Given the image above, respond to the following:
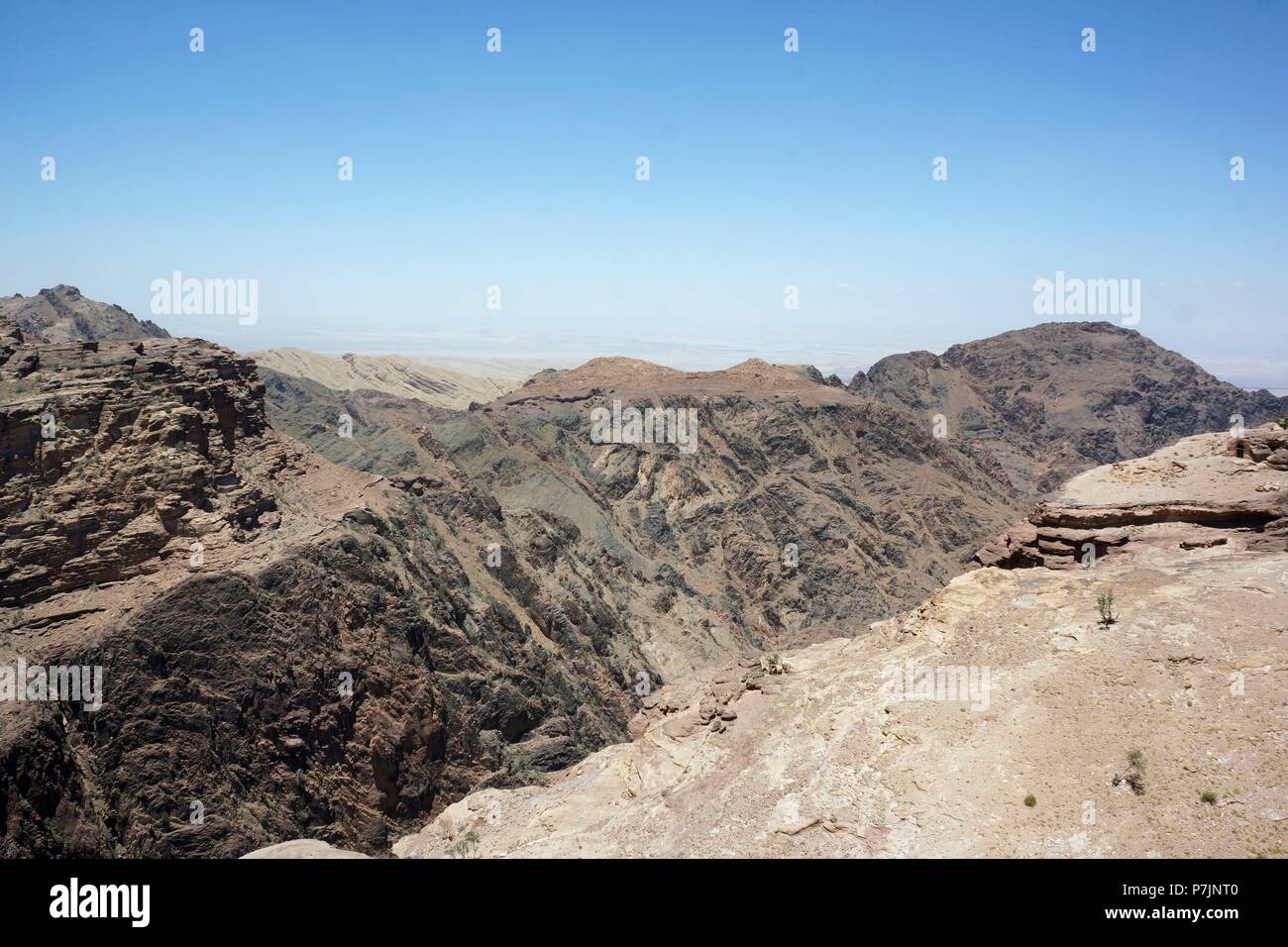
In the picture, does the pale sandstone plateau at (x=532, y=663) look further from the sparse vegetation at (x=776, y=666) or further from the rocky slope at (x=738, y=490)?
the rocky slope at (x=738, y=490)

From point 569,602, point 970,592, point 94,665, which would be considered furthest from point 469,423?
point 970,592

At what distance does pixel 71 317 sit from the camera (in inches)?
3398

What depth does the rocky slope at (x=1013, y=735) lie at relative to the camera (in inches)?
543

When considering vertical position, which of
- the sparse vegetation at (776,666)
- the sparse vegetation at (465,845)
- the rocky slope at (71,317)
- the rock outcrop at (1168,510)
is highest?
the rocky slope at (71,317)

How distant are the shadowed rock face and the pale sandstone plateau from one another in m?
67.8

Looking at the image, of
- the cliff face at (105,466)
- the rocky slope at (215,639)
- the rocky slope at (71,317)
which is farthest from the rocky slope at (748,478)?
the cliff face at (105,466)

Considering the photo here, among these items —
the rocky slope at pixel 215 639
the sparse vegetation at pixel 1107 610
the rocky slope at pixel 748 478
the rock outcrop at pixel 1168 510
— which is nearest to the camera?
the sparse vegetation at pixel 1107 610

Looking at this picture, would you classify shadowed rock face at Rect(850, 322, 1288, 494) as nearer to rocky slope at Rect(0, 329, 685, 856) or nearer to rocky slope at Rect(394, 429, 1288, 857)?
rocky slope at Rect(0, 329, 685, 856)

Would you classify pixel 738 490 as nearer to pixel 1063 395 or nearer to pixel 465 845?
pixel 465 845

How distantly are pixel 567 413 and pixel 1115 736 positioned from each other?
7052cm

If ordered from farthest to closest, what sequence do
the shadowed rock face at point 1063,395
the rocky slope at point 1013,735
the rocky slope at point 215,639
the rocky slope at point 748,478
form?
the shadowed rock face at point 1063,395, the rocky slope at point 748,478, the rocky slope at point 215,639, the rocky slope at point 1013,735

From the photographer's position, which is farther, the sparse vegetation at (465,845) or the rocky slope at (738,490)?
the rocky slope at (738,490)

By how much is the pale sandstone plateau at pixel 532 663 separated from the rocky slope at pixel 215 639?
0.11 m
